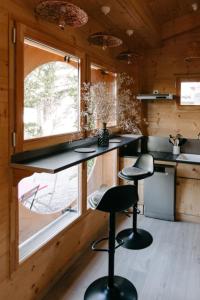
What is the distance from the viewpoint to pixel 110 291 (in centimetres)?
211

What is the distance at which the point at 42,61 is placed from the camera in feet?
7.02

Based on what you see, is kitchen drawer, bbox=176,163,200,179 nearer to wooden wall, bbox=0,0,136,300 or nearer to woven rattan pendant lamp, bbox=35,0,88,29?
wooden wall, bbox=0,0,136,300

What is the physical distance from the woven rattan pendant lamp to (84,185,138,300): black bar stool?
3.87 ft

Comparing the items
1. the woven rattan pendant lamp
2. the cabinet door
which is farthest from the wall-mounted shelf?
the woven rattan pendant lamp

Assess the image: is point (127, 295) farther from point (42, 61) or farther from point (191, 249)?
point (42, 61)

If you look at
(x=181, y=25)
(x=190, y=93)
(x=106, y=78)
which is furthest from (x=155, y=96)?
(x=181, y=25)

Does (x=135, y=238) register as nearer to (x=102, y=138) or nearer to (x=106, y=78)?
(x=102, y=138)

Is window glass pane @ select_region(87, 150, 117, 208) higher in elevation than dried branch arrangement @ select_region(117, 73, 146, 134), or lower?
lower

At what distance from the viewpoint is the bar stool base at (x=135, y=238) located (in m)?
2.88

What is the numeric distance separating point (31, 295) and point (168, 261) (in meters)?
1.33

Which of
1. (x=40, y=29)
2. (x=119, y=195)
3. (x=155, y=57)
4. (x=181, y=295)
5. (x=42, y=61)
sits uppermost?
(x=155, y=57)

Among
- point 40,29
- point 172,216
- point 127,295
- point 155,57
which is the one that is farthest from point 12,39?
point 172,216

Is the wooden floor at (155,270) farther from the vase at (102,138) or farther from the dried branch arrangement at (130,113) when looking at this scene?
the dried branch arrangement at (130,113)

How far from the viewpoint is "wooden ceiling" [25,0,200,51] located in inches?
93.6
